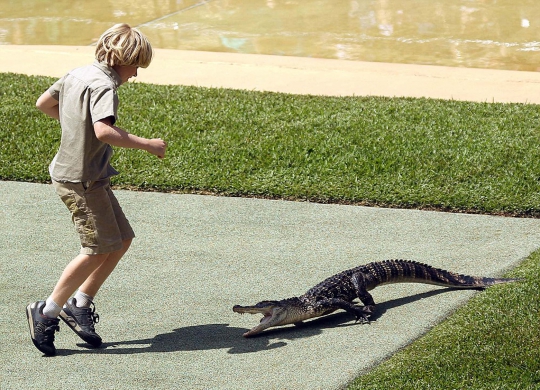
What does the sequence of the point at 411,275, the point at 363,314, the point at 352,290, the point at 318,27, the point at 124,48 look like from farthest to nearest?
the point at 318,27
the point at 411,275
the point at 352,290
the point at 363,314
the point at 124,48

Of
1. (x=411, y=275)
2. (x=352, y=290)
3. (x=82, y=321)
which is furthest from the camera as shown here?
(x=411, y=275)

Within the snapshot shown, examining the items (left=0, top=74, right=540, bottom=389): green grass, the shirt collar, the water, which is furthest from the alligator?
the water

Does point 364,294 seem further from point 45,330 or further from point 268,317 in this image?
point 45,330

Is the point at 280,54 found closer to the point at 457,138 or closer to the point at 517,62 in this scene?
the point at 517,62

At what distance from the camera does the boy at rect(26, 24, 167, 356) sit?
4453 millimetres

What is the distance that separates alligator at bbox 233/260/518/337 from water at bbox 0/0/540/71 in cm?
626

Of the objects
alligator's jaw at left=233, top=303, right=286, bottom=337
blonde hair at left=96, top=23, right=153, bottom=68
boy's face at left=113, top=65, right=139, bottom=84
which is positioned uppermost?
blonde hair at left=96, top=23, right=153, bottom=68

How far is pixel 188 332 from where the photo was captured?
509 centimetres

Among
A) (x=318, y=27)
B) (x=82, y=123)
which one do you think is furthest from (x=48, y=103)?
(x=318, y=27)

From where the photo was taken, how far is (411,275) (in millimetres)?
5512

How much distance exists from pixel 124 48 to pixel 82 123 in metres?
0.45

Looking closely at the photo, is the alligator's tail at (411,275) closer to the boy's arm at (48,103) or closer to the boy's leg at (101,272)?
→ the boy's leg at (101,272)

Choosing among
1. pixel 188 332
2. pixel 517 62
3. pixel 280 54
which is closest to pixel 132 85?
pixel 280 54

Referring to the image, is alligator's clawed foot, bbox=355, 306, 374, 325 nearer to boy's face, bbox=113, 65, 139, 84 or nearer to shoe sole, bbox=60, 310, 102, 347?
shoe sole, bbox=60, 310, 102, 347
